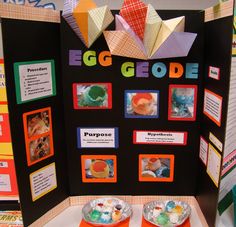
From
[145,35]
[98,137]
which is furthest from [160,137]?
[145,35]

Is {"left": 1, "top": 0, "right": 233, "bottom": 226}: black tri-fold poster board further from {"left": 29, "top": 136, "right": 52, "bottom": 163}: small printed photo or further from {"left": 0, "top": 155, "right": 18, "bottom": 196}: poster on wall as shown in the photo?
{"left": 0, "top": 155, "right": 18, "bottom": 196}: poster on wall

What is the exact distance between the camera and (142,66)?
107 cm

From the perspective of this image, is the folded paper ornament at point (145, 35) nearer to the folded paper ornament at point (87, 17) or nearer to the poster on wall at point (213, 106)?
the folded paper ornament at point (87, 17)

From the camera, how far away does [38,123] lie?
1.04 meters

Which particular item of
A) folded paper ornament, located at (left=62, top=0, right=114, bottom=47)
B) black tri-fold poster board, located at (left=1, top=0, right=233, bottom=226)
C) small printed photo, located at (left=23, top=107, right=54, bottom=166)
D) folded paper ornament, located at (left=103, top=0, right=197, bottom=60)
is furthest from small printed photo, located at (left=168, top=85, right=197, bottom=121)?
small printed photo, located at (left=23, top=107, right=54, bottom=166)

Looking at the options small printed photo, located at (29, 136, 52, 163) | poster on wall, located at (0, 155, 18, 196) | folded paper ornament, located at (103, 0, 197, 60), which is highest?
folded paper ornament, located at (103, 0, 197, 60)

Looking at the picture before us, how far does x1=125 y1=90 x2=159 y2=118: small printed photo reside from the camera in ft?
3.64

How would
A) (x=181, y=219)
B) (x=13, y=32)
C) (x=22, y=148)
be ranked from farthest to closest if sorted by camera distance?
1. (x=181, y=219)
2. (x=22, y=148)
3. (x=13, y=32)

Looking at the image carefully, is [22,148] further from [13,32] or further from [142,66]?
[142,66]

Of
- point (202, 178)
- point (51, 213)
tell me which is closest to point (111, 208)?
point (51, 213)

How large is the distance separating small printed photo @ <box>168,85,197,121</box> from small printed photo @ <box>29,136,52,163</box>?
0.52 m

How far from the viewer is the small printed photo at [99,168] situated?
3.91 feet

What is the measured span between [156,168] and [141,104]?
0.30m

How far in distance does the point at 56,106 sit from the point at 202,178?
684mm
